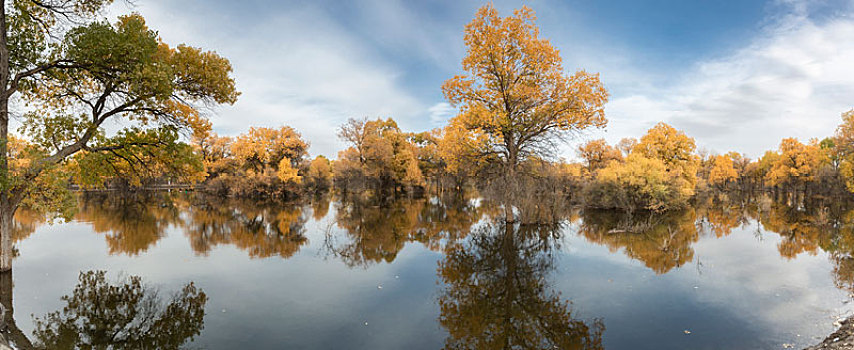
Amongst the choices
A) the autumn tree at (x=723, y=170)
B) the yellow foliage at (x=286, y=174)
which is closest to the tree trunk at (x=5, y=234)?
the yellow foliage at (x=286, y=174)

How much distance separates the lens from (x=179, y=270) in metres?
9.56

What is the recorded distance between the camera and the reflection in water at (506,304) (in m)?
5.38

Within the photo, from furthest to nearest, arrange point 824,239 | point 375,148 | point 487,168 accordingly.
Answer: point 375,148 < point 487,168 < point 824,239

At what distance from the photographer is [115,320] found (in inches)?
242

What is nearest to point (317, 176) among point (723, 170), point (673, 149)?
point (673, 149)

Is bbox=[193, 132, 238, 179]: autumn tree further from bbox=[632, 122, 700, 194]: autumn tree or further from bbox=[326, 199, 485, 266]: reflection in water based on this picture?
bbox=[632, 122, 700, 194]: autumn tree

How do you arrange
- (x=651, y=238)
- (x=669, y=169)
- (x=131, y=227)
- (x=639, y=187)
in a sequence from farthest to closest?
1. (x=669, y=169)
2. (x=639, y=187)
3. (x=131, y=227)
4. (x=651, y=238)

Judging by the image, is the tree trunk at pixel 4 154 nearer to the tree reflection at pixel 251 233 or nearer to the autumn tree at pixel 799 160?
the tree reflection at pixel 251 233

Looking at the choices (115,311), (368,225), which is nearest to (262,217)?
(368,225)

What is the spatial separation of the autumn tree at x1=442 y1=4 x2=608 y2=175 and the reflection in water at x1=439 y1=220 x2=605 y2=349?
5154 millimetres

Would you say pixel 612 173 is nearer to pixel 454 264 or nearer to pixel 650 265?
pixel 650 265

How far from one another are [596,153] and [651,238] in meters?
34.7

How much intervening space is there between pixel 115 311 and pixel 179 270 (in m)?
3.10

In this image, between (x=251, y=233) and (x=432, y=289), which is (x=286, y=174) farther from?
(x=432, y=289)
